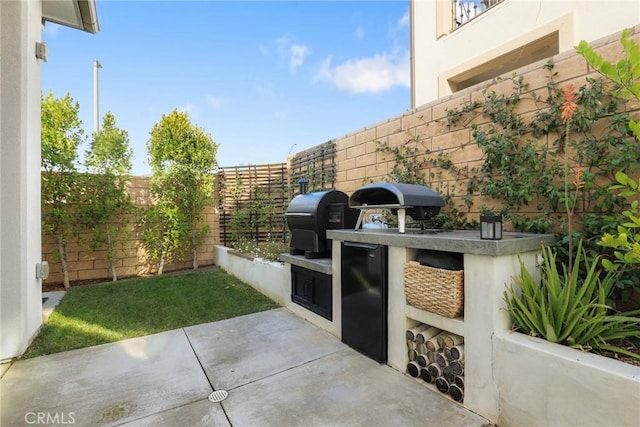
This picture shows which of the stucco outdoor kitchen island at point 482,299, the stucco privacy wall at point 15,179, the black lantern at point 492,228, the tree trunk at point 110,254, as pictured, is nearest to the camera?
the stucco outdoor kitchen island at point 482,299

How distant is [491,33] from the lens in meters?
6.55

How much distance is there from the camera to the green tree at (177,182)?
8.02 meters

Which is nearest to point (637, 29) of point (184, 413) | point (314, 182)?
point (184, 413)

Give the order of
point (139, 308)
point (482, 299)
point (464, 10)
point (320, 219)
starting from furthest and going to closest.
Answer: point (464, 10), point (139, 308), point (320, 219), point (482, 299)

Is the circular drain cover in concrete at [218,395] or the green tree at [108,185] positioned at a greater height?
the green tree at [108,185]

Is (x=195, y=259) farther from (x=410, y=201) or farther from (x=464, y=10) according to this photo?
(x=464, y=10)

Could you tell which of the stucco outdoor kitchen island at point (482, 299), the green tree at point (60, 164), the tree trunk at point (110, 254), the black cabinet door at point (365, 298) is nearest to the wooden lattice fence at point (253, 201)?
the tree trunk at point (110, 254)

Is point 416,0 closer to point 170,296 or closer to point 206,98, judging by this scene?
point 206,98

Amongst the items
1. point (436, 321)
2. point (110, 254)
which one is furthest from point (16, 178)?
point (436, 321)

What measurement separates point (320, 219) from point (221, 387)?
8.35 ft

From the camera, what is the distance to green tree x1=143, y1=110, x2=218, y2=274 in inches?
316

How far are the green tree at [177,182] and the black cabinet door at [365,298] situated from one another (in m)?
6.03

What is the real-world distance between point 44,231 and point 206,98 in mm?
5667

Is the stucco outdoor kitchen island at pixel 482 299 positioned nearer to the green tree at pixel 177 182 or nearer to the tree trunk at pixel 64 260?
the green tree at pixel 177 182
